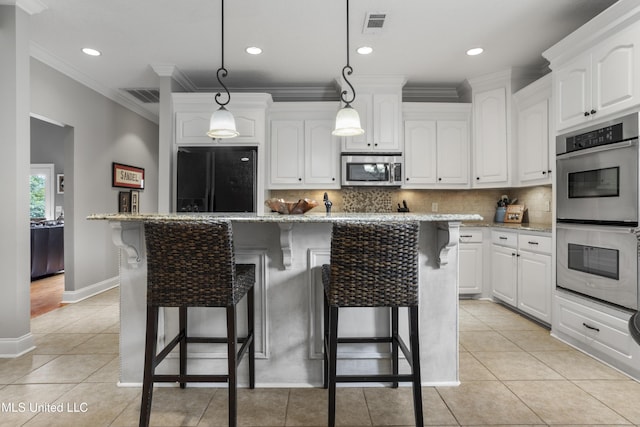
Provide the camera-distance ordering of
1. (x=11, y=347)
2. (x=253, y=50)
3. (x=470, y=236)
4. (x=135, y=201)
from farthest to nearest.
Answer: (x=135, y=201)
(x=470, y=236)
(x=253, y=50)
(x=11, y=347)

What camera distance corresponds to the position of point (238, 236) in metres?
2.19

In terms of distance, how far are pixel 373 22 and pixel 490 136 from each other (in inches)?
80.5

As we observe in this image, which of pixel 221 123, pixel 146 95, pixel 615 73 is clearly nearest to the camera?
pixel 615 73

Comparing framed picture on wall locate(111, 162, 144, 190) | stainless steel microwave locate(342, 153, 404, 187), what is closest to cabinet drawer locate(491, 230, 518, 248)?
stainless steel microwave locate(342, 153, 404, 187)

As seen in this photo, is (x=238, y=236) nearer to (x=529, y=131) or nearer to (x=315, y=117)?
(x=315, y=117)

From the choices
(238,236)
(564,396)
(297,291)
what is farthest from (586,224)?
(238,236)

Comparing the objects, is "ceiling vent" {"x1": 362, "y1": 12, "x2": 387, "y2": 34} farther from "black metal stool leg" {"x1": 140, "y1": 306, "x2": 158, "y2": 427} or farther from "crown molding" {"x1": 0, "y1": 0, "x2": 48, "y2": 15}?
"black metal stool leg" {"x1": 140, "y1": 306, "x2": 158, "y2": 427}

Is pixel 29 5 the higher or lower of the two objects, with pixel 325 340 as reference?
higher

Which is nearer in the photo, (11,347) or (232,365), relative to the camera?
(232,365)

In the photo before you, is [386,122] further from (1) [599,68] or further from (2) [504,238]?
(1) [599,68]

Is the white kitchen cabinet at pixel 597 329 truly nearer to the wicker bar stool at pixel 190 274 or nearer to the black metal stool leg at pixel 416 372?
the black metal stool leg at pixel 416 372

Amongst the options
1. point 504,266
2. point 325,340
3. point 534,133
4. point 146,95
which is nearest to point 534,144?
point 534,133

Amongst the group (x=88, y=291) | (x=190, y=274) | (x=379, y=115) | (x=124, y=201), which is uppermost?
(x=379, y=115)

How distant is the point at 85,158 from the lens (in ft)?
14.2
